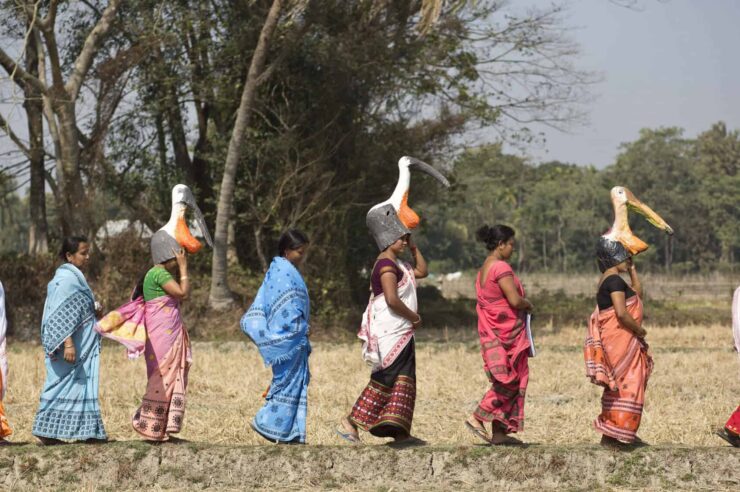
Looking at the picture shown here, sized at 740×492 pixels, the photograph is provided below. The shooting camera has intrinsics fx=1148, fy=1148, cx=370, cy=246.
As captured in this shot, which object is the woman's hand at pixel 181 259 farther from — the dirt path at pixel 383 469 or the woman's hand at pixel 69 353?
the dirt path at pixel 383 469

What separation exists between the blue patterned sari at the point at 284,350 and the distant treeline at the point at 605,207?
144ft

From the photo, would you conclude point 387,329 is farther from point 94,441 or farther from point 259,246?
point 259,246

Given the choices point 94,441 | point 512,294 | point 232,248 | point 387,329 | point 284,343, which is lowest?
point 94,441

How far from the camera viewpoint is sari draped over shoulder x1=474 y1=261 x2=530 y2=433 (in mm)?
7742

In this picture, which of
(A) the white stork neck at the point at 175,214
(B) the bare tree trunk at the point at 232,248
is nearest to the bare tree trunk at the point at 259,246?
(B) the bare tree trunk at the point at 232,248

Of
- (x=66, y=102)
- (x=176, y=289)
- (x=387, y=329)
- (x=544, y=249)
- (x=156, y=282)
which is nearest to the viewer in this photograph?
(x=387, y=329)

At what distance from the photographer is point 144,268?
68.0ft

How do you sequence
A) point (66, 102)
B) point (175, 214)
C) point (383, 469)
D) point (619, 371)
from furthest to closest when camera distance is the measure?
point (66, 102), point (175, 214), point (619, 371), point (383, 469)

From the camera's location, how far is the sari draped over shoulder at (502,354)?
7.74 meters

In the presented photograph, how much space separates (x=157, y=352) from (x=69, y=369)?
602 millimetres

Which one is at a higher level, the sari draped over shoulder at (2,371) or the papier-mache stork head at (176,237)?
the papier-mache stork head at (176,237)

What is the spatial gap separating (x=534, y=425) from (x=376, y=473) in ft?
9.70

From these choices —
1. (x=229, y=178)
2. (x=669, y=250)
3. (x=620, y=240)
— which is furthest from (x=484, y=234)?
(x=669, y=250)

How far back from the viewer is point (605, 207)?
59688 millimetres
